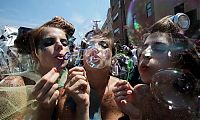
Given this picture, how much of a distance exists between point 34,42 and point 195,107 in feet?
3.42

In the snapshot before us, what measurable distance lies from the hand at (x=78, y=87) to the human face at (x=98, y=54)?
28cm

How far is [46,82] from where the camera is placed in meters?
1.28

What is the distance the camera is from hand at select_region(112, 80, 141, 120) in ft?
4.50

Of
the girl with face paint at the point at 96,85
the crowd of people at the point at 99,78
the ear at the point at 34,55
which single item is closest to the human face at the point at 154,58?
the crowd of people at the point at 99,78

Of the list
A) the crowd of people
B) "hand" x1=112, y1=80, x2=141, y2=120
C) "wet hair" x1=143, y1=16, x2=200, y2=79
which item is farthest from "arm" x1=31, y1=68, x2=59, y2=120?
"wet hair" x1=143, y1=16, x2=200, y2=79

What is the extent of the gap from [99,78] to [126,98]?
38cm

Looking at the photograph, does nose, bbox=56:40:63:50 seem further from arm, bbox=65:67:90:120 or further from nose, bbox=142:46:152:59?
nose, bbox=142:46:152:59

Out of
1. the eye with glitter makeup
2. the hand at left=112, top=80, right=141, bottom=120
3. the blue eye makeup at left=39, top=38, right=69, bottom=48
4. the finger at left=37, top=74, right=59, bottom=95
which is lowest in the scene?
the hand at left=112, top=80, right=141, bottom=120

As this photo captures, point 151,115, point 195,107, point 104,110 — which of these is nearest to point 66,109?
point 104,110

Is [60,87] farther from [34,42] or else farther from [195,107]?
[195,107]

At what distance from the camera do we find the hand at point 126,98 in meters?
1.37

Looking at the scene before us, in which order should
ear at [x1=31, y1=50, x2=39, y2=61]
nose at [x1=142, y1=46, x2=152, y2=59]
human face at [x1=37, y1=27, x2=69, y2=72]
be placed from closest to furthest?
1. nose at [x1=142, y1=46, x2=152, y2=59]
2. human face at [x1=37, y1=27, x2=69, y2=72]
3. ear at [x1=31, y1=50, x2=39, y2=61]

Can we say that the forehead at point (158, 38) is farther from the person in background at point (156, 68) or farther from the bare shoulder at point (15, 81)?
the bare shoulder at point (15, 81)

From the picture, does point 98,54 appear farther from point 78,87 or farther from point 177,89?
point 177,89
